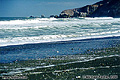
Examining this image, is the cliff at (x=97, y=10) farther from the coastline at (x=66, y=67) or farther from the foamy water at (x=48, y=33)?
the coastline at (x=66, y=67)

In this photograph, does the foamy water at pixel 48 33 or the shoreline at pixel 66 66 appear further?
the foamy water at pixel 48 33

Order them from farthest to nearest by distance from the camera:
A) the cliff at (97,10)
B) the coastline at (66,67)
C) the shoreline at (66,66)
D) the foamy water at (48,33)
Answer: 1. the cliff at (97,10)
2. the foamy water at (48,33)
3. the shoreline at (66,66)
4. the coastline at (66,67)

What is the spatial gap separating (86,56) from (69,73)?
329 centimetres

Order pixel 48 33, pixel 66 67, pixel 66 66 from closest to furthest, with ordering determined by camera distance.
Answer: pixel 66 67, pixel 66 66, pixel 48 33

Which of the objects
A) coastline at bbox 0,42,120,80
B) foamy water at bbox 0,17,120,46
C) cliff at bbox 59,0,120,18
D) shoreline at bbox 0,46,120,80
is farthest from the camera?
cliff at bbox 59,0,120,18

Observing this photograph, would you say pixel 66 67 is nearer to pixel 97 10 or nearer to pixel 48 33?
pixel 48 33

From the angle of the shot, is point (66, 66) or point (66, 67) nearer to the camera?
point (66, 67)

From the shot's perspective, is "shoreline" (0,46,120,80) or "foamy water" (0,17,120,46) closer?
"shoreline" (0,46,120,80)

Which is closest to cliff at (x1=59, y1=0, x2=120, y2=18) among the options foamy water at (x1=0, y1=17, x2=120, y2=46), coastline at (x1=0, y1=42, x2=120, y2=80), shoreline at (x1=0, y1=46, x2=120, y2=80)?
foamy water at (x1=0, y1=17, x2=120, y2=46)

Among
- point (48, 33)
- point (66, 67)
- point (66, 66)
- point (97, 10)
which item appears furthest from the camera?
point (97, 10)

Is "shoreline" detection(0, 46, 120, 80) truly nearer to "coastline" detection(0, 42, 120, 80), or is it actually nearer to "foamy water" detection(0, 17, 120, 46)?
"coastline" detection(0, 42, 120, 80)

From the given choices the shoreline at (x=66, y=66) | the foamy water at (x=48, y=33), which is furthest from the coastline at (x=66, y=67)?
the foamy water at (x=48, y=33)

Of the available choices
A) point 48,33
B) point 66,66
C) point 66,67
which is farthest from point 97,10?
point 66,67

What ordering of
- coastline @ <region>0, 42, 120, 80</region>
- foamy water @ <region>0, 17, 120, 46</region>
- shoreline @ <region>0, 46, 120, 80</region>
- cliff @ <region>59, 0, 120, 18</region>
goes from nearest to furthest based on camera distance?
1. coastline @ <region>0, 42, 120, 80</region>
2. shoreline @ <region>0, 46, 120, 80</region>
3. foamy water @ <region>0, 17, 120, 46</region>
4. cliff @ <region>59, 0, 120, 18</region>
